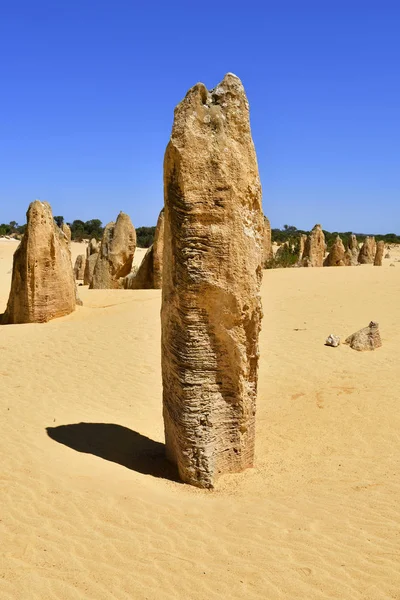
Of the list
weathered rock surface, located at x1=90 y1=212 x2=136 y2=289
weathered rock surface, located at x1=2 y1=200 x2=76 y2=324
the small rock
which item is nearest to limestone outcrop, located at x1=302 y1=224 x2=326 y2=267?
weathered rock surface, located at x1=90 y1=212 x2=136 y2=289

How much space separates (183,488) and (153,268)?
13927 mm

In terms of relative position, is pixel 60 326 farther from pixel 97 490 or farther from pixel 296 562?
pixel 296 562

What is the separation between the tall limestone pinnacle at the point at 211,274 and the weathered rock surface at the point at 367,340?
19.4 feet

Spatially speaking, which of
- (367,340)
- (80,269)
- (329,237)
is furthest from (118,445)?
(329,237)

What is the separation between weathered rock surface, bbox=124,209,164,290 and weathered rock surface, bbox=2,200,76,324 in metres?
5.21

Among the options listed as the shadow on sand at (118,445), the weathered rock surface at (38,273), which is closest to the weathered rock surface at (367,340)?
the shadow on sand at (118,445)

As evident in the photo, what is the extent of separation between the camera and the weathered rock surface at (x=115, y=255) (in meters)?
21.0

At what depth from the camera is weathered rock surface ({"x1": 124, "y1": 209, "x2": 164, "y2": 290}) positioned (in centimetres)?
1872

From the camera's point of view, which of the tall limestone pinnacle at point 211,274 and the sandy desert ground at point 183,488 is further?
the tall limestone pinnacle at point 211,274

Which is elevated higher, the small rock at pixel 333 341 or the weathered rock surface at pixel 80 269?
Answer: the weathered rock surface at pixel 80 269

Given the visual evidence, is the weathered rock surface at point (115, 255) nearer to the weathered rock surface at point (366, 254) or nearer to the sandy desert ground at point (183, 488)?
the sandy desert ground at point (183, 488)

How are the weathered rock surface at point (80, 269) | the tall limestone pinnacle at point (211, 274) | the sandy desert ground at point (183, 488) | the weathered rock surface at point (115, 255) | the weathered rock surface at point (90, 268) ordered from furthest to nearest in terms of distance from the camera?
the weathered rock surface at point (80, 269)
the weathered rock surface at point (90, 268)
the weathered rock surface at point (115, 255)
the tall limestone pinnacle at point (211, 274)
the sandy desert ground at point (183, 488)

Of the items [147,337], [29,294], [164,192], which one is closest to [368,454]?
[164,192]

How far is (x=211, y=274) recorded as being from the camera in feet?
18.0
